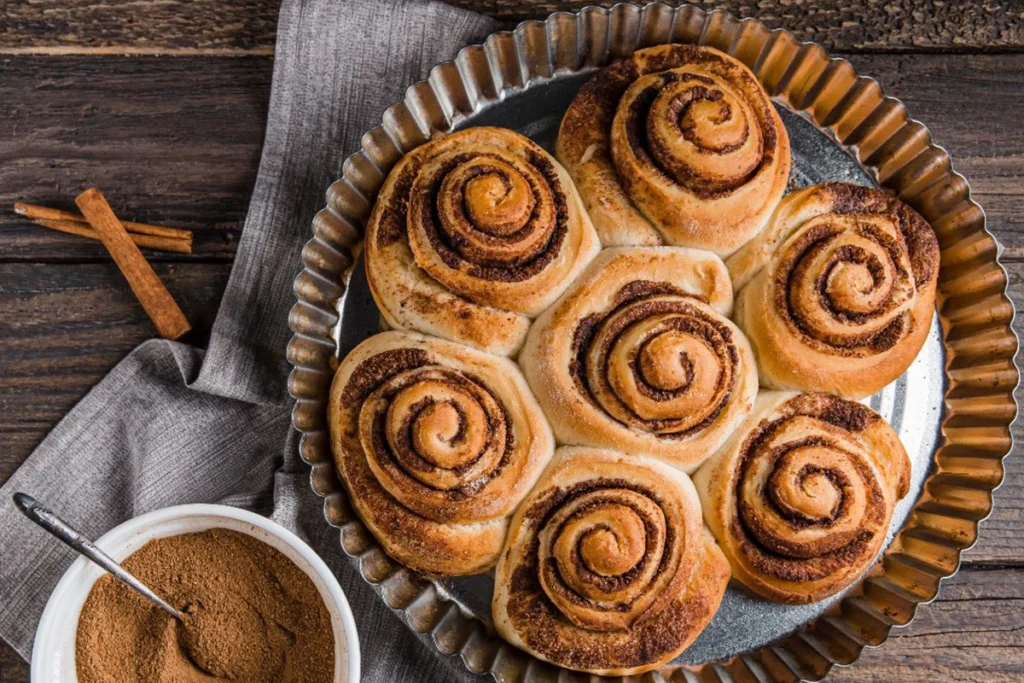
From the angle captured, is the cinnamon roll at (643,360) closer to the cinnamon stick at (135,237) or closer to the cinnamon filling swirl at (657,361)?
the cinnamon filling swirl at (657,361)

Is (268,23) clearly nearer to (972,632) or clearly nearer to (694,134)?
(694,134)

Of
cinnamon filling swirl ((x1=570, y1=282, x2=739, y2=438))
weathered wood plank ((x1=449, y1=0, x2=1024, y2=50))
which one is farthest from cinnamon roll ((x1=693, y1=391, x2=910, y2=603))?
weathered wood plank ((x1=449, y1=0, x2=1024, y2=50))

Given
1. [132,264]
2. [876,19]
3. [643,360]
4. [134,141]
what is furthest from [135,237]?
[876,19]

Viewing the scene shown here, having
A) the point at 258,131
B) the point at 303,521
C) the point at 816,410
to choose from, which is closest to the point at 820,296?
the point at 816,410

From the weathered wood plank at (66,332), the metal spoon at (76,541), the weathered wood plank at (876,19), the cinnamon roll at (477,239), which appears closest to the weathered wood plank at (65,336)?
the weathered wood plank at (66,332)

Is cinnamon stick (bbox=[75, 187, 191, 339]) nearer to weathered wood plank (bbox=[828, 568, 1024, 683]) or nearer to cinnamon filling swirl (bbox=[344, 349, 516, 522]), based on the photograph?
cinnamon filling swirl (bbox=[344, 349, 516, 522])

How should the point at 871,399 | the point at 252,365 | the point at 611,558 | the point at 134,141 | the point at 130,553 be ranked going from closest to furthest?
the point at 611,558 < the point at 130,553 < the point at 871,399 < the point at 252,365 < the point at 134,141
